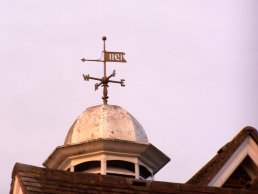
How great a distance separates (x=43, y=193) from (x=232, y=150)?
11.1ft

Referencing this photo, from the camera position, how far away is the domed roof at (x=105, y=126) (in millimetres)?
18859

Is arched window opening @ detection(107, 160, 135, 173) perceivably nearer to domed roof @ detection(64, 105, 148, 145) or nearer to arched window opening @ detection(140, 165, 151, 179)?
arched window opening @ detection(140, 165, 151, 179)

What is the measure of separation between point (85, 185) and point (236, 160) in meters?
2.80

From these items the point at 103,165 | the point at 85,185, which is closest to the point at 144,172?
the point at 103,165

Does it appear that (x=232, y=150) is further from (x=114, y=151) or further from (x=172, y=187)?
(x=114, y=151)

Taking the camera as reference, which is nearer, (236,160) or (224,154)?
(224,154)

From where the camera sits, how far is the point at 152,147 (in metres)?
18.7

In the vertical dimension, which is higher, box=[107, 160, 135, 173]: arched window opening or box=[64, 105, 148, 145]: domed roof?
box=[64, 105, 148, 145]: domed roof

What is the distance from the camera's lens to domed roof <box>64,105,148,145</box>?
61.9 ft

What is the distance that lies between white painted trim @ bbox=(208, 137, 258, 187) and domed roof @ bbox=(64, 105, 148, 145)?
194 inches

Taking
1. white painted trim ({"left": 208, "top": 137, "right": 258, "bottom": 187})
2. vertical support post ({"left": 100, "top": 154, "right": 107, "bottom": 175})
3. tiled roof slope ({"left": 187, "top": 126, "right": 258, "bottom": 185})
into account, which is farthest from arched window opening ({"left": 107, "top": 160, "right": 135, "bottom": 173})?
white painted trim ({"left": 208, "top": 137, "right": 258, "bottom": 187})

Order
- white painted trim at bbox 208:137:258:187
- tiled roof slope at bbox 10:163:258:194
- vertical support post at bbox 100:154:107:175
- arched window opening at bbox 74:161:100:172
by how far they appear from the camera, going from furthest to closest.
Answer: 1. arched window opening at bbox 74:161:100:172
2. vertical support post at bbox 100:154:107:175
3. white painted trim at bbox 208:137:258:187
4. tiled roof slope at bbox 10:163:258:194

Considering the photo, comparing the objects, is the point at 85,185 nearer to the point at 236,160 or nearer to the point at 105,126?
the point at 236,160

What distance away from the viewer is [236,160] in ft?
46.0
